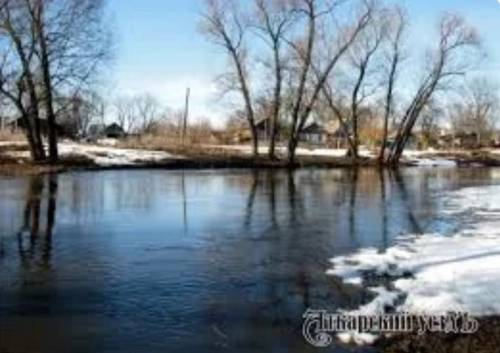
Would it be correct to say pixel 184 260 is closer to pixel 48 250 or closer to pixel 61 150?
pixel 48 250

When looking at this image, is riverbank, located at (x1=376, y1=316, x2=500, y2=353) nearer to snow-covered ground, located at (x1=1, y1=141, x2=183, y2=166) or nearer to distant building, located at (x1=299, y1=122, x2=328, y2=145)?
snow-covered ground, located at (x1=1, y1=141, x2=183, y2=166)

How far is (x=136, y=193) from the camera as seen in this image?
27.5 meters

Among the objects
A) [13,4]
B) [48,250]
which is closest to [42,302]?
[48,250]

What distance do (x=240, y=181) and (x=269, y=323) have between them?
1082 inches

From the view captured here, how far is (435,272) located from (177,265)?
3815 mm

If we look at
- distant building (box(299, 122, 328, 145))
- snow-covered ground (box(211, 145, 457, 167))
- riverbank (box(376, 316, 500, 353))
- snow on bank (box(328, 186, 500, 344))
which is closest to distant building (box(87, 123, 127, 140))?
distant building (box(299, 122, 328, 145))

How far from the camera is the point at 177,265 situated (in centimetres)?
1243

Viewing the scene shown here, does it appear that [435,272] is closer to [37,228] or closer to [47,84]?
[37,228]

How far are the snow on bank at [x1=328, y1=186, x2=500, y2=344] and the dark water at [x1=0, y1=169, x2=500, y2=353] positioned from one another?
1.45 feet

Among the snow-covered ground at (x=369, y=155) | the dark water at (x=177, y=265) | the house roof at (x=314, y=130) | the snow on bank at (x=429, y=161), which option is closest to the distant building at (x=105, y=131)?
the house roof at (x=314, y=130)

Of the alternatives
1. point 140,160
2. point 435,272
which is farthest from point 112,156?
A: point 435,272

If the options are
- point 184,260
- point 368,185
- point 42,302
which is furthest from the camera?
point 368,185

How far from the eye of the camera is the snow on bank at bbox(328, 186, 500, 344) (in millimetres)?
9242

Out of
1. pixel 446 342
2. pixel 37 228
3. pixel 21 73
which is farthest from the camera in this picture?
pixel 21 73
